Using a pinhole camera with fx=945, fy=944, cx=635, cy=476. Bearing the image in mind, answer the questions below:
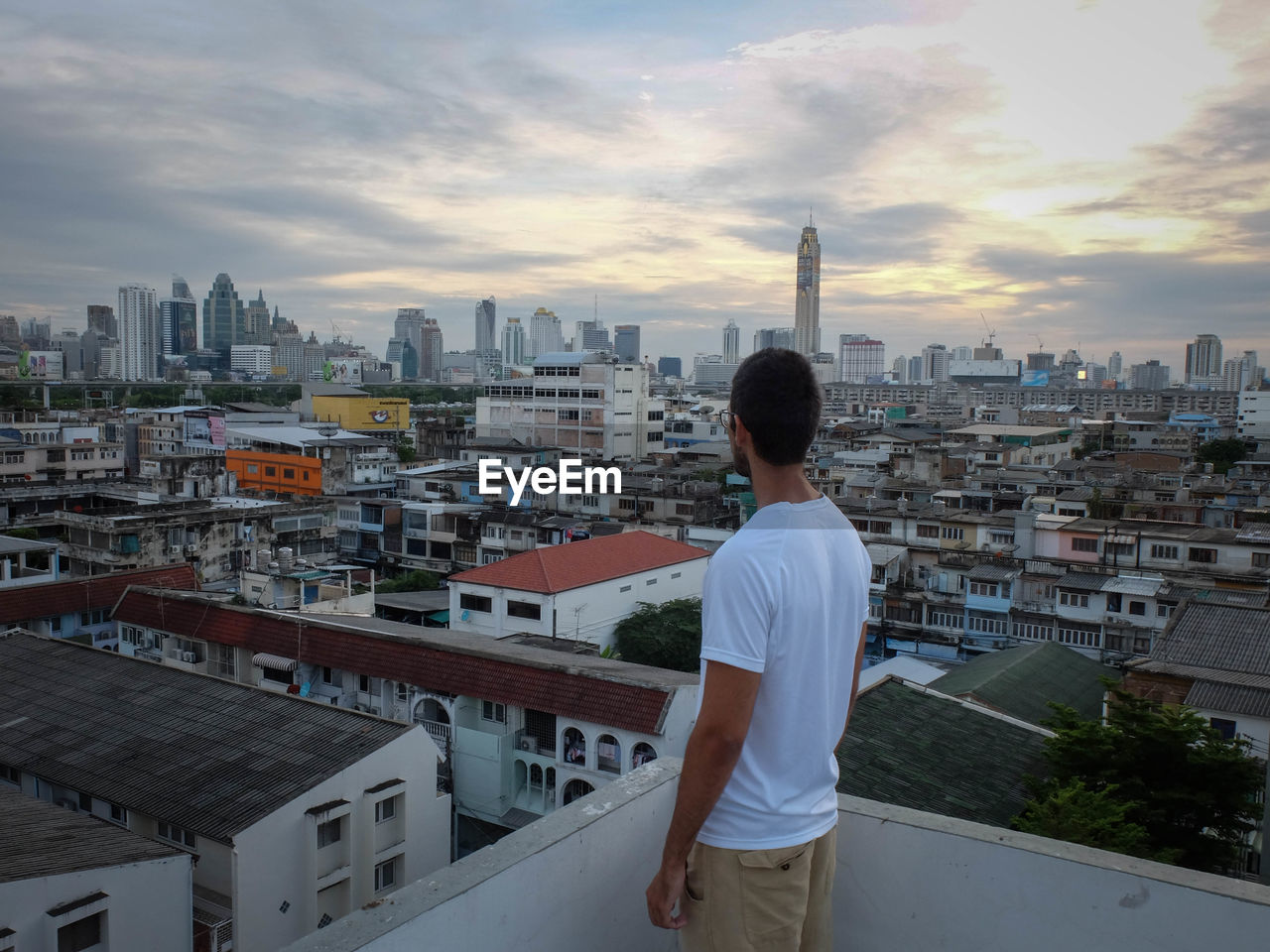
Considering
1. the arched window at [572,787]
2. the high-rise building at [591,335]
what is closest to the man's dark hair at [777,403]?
the arched window at [572,787]

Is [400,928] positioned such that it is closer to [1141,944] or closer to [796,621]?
[796,621]

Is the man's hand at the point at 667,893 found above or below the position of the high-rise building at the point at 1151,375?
below

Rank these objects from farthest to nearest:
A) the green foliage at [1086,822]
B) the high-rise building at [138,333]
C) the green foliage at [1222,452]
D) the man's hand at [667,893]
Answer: the high-rise building at [138,333] < the green foliage at [1222,452] < the green foliage at [1086,822] < the man's hand at [667,893]

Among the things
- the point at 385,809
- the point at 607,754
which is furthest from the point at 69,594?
the point at 607,754

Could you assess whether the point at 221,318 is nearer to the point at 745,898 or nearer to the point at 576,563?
the point at 576,563

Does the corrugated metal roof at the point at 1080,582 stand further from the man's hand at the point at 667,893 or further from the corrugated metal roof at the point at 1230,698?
the man's hand at the point at 667,893

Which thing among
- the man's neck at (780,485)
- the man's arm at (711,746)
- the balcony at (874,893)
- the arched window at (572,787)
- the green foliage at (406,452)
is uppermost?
the man's neck at (780,485)

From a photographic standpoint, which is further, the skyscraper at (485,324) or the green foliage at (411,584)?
the skyscraper at (485,324)
